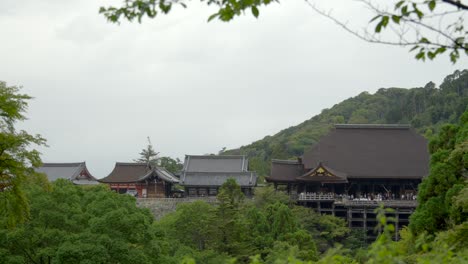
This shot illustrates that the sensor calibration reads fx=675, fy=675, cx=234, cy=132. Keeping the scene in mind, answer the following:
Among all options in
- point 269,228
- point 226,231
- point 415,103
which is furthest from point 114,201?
point 415,103

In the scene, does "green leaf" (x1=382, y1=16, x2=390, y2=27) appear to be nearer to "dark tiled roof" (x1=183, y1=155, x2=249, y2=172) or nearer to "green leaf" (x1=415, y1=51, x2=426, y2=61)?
"green leaf" (x1=415, y1=51, x2=426, y2=61)

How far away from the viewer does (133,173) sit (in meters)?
40.3

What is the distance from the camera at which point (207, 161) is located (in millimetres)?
41156

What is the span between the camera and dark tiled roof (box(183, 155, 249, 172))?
1583 inches

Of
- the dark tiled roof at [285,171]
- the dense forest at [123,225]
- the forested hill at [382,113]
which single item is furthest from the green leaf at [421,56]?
the forested hill at [382,113]

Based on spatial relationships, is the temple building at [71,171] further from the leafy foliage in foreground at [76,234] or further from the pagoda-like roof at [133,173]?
the leafy foliage in foreground at [76,234]

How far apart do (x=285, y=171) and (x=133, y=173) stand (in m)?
9.23

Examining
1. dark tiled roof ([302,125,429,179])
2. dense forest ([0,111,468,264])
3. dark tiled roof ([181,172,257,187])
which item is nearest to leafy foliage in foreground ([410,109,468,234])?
dense forest ([0,111,468,264])

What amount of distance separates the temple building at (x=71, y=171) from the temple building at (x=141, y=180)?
2.53 metres


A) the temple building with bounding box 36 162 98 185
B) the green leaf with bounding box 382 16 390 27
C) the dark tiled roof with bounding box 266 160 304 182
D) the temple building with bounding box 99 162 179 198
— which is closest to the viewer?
the green leaf with bounding box 382 16 390 27

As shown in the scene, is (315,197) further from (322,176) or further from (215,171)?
(215,171)

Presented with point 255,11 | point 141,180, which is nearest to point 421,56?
point 255,11

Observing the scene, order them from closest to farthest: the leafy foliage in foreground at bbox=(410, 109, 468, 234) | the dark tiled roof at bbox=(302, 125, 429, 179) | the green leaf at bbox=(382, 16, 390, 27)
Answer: the green leaf at bbox=(382, 16, 390, 27) → the leafy foliage in foreground at bbox=(410, 109, 468, 234) → the dark tiled roof at bbox=(302, 125, 429, 179)

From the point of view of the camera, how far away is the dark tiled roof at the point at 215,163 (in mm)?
40219
